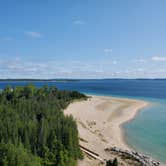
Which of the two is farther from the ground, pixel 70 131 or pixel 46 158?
pixel 70 131

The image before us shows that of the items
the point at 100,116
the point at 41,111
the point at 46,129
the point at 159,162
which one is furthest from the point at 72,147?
the point at 100,116

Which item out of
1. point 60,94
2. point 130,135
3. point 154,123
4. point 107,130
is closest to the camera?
point 130,135

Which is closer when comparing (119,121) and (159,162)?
(159,162)

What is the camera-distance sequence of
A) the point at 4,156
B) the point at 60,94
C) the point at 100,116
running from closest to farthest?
1. the point at 4,156
2. the point at 100,116
3. the point at 60,94

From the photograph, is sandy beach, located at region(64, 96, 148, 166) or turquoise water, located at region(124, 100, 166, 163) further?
turquoise water, located at region(124, 100, 166, 163)

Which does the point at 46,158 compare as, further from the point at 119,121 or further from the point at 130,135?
the point at 119,121

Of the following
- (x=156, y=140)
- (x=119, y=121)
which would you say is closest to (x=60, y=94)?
(x=119, y=121)

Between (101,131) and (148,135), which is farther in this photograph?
(101,131)

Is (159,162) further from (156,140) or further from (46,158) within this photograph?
(46,158)

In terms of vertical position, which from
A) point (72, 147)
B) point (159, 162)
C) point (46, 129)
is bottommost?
point (159, 162)

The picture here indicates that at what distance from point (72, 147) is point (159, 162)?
11.8 m

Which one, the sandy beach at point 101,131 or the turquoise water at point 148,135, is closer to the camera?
the sandy beach at point 101,131

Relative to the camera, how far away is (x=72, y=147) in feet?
88.3

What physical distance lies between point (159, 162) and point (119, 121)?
23.7m
